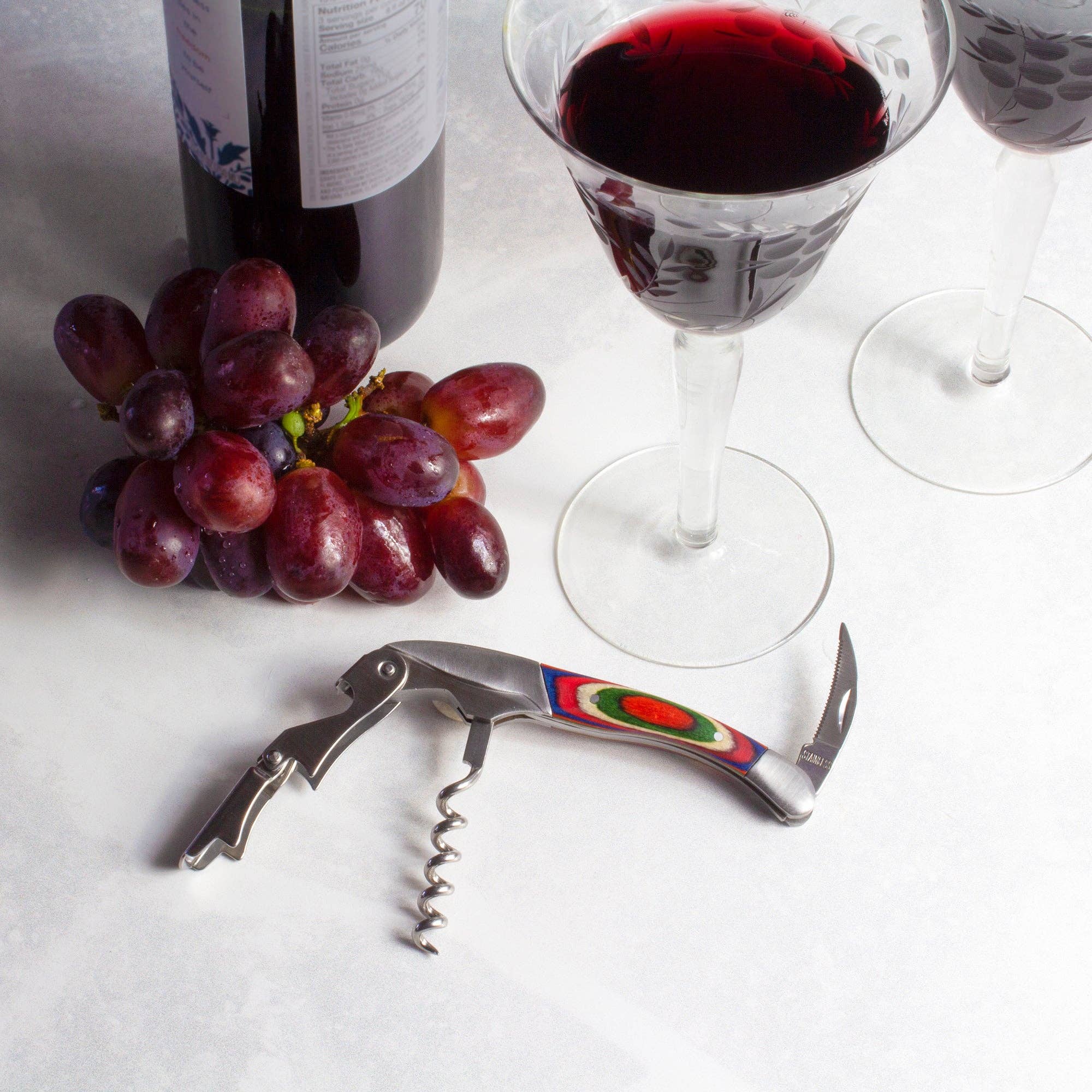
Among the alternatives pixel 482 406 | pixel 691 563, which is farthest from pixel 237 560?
pixel 691 563

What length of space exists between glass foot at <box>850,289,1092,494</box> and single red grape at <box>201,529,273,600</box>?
381 mm

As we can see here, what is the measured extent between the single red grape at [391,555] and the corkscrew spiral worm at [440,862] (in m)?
0.11

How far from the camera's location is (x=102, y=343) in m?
0.72

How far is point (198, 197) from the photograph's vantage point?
2.54 feet

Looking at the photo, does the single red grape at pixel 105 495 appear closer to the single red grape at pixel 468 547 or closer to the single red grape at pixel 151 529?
the single red grape at pixel 151 529

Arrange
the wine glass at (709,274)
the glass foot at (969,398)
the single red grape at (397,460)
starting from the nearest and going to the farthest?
the wine glass at (709,274)
the single red grape at (397,460)
the glass foot at (969,398)

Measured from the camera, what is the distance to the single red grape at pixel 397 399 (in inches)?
30.3

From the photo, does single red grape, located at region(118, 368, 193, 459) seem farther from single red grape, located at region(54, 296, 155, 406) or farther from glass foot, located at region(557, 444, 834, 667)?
glass foot, located at region(557, 444, 834, 667)

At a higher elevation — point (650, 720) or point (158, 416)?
point (158, 416)

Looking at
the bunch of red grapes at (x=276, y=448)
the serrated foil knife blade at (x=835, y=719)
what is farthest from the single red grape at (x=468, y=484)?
the serrated foil knife blade at (x=835, y=719)

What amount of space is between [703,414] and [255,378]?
23 centimetres

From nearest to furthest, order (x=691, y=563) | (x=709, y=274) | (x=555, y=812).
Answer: (x=709, y=274) → (x=555, y=812) → (x=691, y=563)

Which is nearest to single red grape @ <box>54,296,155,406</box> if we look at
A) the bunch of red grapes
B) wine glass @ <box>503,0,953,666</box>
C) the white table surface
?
the bunch of red grapes

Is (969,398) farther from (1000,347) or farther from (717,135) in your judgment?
(717,135)
